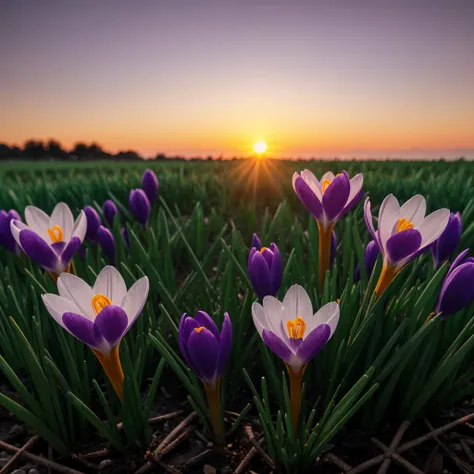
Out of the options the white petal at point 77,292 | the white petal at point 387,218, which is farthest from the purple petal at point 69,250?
the white petal at point 387,218

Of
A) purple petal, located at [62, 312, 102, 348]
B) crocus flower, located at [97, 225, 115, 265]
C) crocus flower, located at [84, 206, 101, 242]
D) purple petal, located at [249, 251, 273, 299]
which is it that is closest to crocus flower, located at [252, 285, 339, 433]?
purple petal, located at [249, 251, 273, 299]

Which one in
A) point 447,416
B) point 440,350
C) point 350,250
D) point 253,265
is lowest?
point 447,416

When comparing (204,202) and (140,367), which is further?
(204,202)

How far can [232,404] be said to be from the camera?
1627 millimetres

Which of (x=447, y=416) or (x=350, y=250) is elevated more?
(x=350, y=250)

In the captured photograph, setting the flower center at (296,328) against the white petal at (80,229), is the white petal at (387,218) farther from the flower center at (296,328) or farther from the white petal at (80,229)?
the white petal at (80,229)

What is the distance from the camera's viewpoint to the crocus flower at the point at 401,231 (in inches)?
50.0

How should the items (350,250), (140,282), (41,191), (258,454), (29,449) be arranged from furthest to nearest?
(41,191)
(350,250)
(29,449)
(258,454)
(140,282)

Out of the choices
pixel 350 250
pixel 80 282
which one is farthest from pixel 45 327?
pixel 350 250

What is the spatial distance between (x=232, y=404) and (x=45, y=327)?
2.36 feet

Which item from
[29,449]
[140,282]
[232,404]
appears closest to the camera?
[140,282]

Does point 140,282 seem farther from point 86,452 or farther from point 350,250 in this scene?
point 350,250

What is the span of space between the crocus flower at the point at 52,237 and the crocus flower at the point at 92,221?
0.38 meters

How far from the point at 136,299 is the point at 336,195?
69 centimetres
